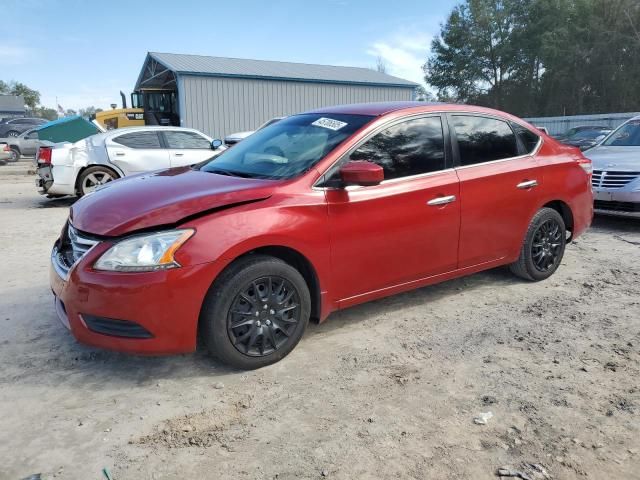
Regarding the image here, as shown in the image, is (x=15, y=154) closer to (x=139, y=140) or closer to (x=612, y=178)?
(x=139, y=140)

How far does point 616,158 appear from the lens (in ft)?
25.0

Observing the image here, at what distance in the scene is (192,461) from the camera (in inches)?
96.9

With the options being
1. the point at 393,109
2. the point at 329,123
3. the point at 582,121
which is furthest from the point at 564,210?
the point at 582,121

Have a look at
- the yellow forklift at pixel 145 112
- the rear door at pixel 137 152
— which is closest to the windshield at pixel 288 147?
the rear door at pixel 137 152

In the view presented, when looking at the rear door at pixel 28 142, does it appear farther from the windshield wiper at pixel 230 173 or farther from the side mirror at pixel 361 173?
the side mirror at pixel 361 173

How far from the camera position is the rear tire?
9.62 metres

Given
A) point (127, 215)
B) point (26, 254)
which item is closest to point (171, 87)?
point (26, 254)

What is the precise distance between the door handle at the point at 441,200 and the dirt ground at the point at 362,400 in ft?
3.06

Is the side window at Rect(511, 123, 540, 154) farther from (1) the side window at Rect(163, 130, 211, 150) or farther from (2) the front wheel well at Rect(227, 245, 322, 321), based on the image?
(1) the side window at Rect(163, 130, 211, 150)

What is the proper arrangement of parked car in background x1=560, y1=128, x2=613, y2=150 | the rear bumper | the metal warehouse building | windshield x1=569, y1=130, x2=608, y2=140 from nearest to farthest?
the rear bumper < parked car in background x1=560, y1=128, x2=613, y2=150 < windshield x1=569, y1=130, x2=608, y2=140 < the metal warehouse building

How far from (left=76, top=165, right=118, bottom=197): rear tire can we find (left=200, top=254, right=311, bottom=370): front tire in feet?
24.4

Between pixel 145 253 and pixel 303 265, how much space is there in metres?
1.04

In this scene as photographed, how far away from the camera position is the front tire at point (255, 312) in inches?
121

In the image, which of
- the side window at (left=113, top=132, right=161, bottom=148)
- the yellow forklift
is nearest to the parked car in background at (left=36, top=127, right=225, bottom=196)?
the side window at (left=113, top=132, right=161, bottom=148)
